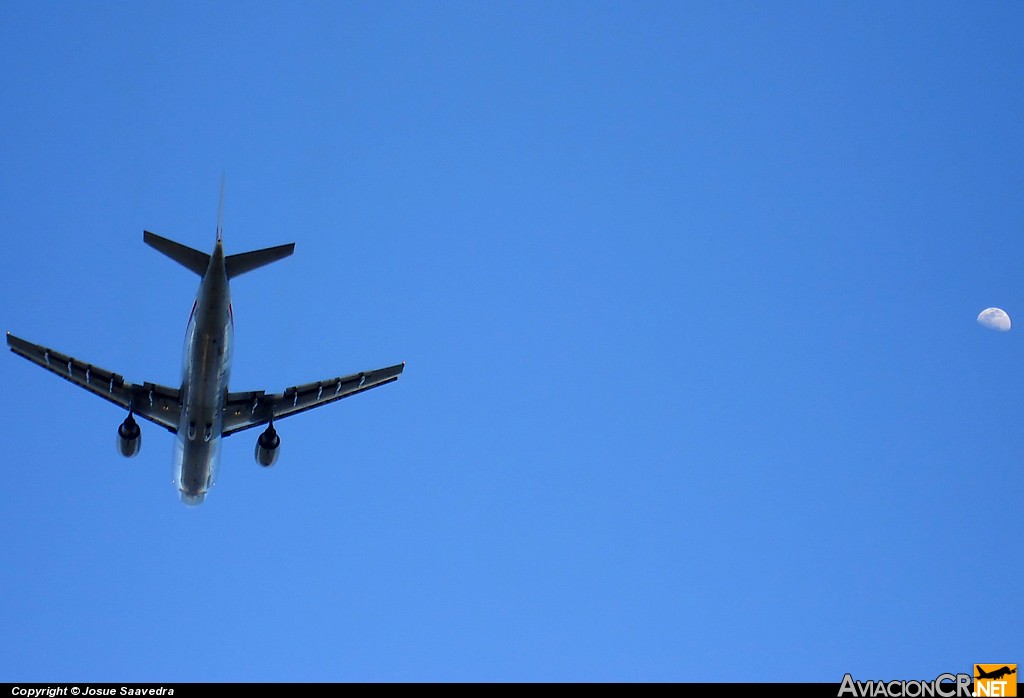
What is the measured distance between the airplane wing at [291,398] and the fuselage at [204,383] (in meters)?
2.38

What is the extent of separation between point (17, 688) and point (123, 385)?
52.8ft

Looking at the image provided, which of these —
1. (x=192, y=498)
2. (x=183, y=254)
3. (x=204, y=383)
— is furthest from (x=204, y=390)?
(x=192, y=498)

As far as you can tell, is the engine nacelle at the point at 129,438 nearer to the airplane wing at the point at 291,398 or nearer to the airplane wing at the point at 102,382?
the airplane wing at the point at 102,382

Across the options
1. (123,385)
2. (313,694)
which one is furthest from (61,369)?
(313,694)

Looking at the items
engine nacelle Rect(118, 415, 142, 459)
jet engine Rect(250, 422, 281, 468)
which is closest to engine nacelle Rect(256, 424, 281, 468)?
jet engine Rect(250, 422, 281, 468)

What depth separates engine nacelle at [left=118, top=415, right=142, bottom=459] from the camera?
48.6 m

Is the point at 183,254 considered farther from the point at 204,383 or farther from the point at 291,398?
the point at 291,398

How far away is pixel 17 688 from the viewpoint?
36000 mm

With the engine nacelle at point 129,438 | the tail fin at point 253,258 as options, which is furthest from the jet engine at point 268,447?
the tail fin at point 253,258

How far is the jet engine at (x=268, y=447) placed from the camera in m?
50.3

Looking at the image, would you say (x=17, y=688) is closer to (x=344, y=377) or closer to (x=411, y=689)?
(x=411, y=689)

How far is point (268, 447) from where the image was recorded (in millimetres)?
50281

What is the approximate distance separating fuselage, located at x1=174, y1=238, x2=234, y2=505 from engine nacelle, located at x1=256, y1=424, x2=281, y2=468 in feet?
6.23

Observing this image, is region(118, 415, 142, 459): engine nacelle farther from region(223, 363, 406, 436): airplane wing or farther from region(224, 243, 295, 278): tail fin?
region(224, 243, 295, 278): tail fin
